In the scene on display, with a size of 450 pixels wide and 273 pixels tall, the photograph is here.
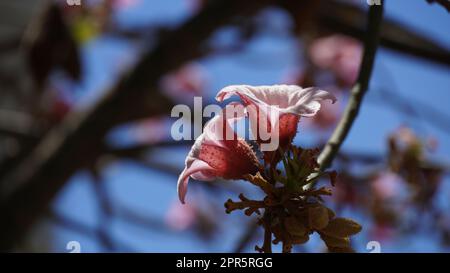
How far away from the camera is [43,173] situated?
1.59m

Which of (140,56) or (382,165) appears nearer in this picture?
(382,165)

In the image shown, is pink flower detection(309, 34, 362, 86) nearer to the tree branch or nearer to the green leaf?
the tree branch

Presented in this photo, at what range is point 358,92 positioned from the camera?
0.68 meters

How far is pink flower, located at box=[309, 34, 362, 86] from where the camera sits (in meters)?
2.20

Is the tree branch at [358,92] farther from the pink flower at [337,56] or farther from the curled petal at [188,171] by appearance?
the pink flower at [337,56]

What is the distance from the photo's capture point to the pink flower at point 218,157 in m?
0.57

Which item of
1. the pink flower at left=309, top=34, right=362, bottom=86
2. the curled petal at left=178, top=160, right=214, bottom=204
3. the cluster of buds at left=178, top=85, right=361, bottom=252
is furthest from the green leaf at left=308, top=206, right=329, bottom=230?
the pink flower at left=309, top=34, right=362, bottom=86

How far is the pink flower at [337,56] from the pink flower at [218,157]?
5.11 feet

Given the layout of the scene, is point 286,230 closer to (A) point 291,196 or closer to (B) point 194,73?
(A) point 291,196

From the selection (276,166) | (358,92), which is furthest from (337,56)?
(276,166)

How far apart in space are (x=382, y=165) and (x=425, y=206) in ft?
0.75

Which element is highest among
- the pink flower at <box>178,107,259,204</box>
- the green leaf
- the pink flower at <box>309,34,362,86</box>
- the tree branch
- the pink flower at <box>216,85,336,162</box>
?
the pink flower at <box>309,34,362,86</box>

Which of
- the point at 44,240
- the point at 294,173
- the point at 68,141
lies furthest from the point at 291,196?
the point at 44,240

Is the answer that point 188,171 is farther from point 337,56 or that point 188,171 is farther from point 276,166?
point 337,56
